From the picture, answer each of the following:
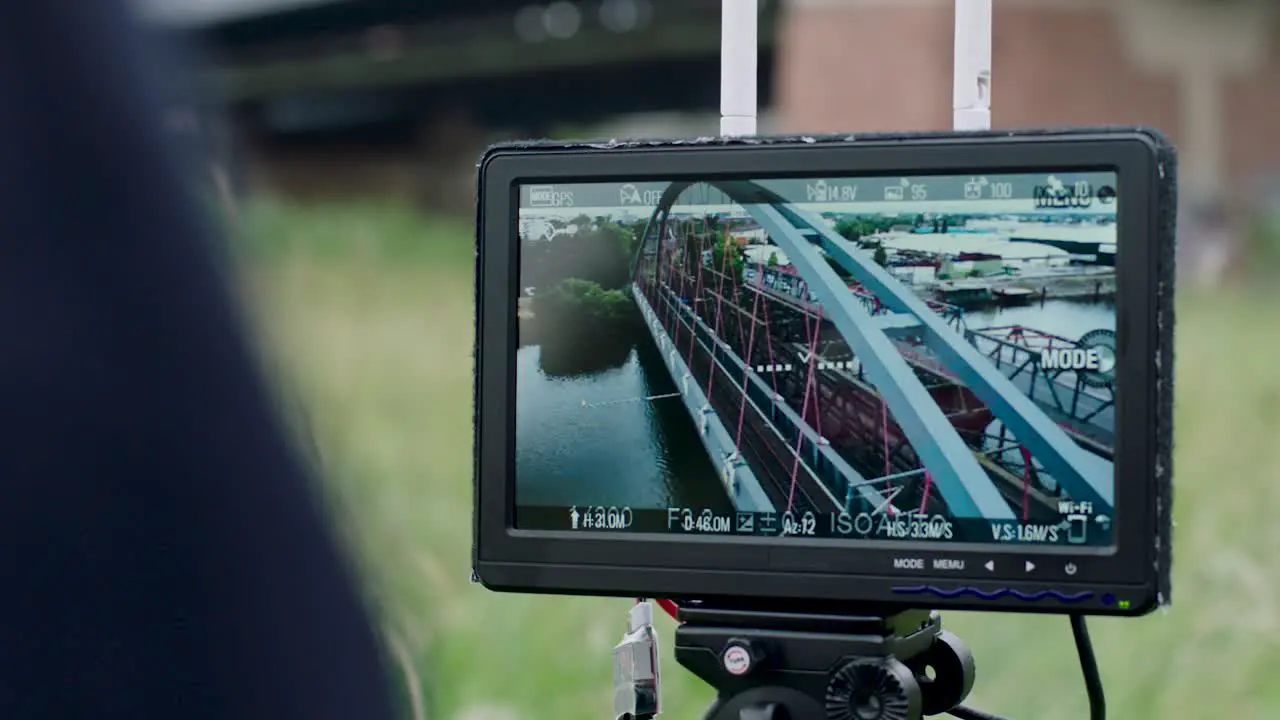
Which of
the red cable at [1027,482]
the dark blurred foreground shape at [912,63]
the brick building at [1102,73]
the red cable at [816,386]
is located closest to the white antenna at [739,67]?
the red cable at [816,386]

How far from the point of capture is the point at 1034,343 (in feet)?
3.39

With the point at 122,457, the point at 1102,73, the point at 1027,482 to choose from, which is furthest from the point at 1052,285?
the point at 1102,73

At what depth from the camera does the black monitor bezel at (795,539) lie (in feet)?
3.30

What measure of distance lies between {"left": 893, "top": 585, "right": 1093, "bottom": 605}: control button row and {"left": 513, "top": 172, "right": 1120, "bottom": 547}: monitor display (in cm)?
4

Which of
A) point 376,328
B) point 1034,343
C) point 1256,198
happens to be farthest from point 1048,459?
point 1256,198

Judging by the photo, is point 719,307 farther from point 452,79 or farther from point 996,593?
point 452,79

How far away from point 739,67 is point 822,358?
0.80 feet

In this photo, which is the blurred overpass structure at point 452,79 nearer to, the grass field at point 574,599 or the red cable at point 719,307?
the grass field at point 574,599

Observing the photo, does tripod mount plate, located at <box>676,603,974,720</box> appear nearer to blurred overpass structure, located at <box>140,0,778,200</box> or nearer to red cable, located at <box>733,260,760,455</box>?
red cable, located at <box>733,260,760,455</box>

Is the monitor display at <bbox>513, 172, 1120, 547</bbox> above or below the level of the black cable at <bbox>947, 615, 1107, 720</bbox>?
above

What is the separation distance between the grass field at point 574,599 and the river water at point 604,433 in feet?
1.17

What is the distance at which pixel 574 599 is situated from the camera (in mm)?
2578

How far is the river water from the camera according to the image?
112 centimetres

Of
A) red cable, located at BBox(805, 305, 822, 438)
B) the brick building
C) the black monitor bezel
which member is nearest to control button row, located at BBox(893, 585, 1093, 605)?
the black monitor bezel
